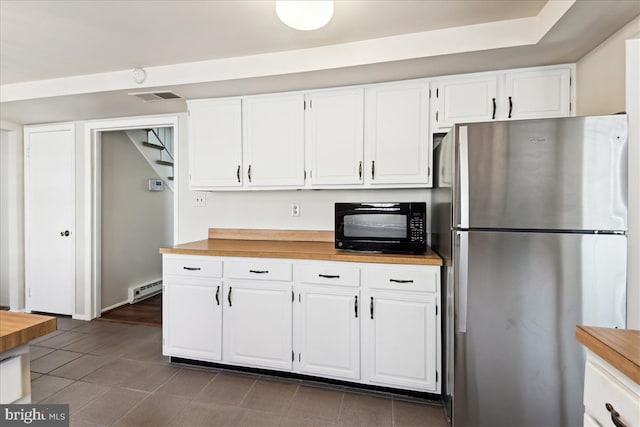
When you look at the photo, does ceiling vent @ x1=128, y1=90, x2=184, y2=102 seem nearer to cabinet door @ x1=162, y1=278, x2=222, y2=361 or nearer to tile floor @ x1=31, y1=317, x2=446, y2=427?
cabinet door @ x1=162, y1=278, x2=222, y2=361

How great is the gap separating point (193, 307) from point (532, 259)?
2.23 metres

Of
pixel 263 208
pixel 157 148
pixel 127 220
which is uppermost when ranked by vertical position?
pixel 157 148

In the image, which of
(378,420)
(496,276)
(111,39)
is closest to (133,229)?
(111,39)

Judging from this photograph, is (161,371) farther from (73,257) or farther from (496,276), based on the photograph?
(496,276)

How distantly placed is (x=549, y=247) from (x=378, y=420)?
1.35 meters

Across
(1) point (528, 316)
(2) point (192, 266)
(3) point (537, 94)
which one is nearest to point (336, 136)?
(3) point (537, 94)

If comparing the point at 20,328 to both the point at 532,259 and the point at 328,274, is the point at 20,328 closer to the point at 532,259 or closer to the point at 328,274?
the point at 328,274

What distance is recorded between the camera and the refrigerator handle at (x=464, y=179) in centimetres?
162

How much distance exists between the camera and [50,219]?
3520 millimetres

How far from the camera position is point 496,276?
1.61 metres

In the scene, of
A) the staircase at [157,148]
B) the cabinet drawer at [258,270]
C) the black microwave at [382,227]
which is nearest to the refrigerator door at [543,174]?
the black microwave at [382,227]

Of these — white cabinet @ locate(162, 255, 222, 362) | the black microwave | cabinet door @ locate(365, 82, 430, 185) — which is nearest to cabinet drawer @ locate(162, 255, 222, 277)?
white cabinet @ locate(162, 255, 222, 362)

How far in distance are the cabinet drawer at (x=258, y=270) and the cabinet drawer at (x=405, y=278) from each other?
0.59 metres

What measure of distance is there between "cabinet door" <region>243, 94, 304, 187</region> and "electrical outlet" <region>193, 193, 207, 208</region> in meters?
0.72
